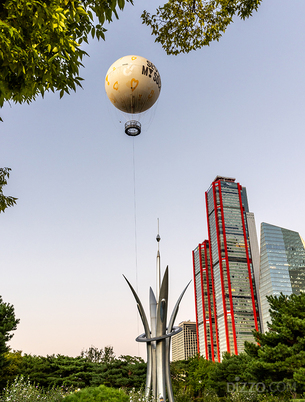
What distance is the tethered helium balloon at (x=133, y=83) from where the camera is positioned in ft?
29.0

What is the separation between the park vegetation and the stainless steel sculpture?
2161mm

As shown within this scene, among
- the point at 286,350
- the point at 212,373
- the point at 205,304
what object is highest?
the point at 205,304

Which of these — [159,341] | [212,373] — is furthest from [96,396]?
[212,373]

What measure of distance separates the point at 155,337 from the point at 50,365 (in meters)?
16.3

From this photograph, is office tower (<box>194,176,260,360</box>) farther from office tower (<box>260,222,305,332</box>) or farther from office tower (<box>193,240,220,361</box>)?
office tower (<box>260,222,305,332</box>)

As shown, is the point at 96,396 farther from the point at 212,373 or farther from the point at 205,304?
the point at 205,304

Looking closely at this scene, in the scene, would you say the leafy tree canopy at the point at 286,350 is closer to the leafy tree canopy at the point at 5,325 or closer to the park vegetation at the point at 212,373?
the park vegetation at the point at 212,373

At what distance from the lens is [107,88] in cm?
962

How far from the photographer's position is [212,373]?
3747cm

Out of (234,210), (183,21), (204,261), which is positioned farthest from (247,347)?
(204,261)

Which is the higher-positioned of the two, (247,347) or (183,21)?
(183,21)

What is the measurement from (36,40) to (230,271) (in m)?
123

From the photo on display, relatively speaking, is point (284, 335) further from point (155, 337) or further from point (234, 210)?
point (234, 210)

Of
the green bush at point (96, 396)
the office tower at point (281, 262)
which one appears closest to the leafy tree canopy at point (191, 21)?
the green bush at point (96, 396)
